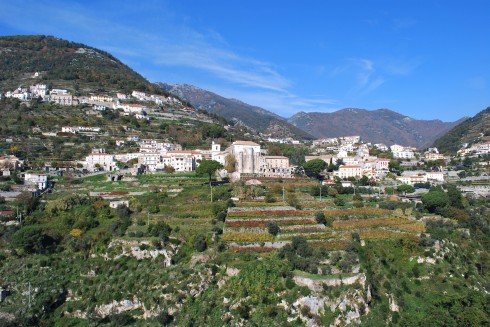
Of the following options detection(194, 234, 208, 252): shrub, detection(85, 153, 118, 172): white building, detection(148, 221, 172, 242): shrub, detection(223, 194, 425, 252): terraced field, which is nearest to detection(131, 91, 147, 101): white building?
detection(85, 153, 118, 172): white building

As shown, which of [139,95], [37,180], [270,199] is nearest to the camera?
[270,199]

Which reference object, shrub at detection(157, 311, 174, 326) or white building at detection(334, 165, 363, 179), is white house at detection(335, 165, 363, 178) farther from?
shrub at detection(157, 311, 174, 326)

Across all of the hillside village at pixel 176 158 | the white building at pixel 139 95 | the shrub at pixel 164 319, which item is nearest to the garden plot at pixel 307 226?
the shrub at pixel 164 319

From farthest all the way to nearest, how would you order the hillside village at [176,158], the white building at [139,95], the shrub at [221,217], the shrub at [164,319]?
1. the white building at [139,95]
2. the hillside village at [176,158]
3. the shrub at [221,217]
4. the shrub at [164,319]

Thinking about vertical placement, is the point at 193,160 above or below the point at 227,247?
above

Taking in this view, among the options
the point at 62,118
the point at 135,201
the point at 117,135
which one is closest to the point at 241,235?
the point at 135,201

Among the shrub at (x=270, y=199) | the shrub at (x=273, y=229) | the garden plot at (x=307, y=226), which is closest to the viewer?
the garden plot at (x=307, y=226)

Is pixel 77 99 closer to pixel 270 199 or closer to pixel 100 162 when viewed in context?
pixel 100 162

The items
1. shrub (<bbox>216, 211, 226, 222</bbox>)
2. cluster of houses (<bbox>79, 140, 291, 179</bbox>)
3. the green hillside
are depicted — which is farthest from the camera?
the green hillside

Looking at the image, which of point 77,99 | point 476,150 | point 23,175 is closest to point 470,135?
point 476,150

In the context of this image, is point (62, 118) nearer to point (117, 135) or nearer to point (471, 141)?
point (117, 135)

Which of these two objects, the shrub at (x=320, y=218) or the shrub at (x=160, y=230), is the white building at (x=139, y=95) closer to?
the shrub at (x=160, y=230)
